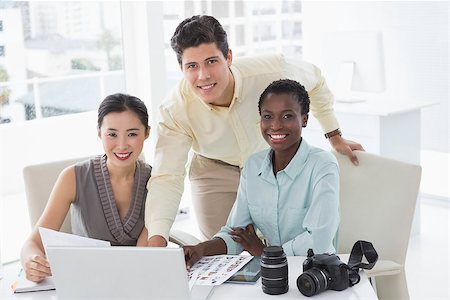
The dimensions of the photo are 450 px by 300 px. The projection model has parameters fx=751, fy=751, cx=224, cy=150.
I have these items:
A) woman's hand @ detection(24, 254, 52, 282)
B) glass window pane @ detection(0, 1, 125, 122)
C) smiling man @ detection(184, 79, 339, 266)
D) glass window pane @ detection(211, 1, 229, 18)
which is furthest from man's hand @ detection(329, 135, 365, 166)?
glass window pane @ detection(211, 1, 229, 18)

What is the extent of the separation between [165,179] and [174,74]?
6.82 ft

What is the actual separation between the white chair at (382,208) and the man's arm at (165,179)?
1.71 ft

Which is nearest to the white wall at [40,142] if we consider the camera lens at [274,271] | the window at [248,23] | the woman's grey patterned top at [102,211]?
the window at [248,23]

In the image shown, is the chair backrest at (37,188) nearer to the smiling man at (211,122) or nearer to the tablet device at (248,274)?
the smiling man at (211,122)

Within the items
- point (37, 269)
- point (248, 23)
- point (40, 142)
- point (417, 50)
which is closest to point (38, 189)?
point (37, 269)

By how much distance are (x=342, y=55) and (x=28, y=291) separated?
277 cm

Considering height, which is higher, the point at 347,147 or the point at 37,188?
the point at 347,147

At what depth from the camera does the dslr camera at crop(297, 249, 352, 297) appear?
1702 mm

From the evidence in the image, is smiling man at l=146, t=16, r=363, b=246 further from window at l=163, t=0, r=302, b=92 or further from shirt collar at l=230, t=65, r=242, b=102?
window at l=163, t=0, r=302, b=92

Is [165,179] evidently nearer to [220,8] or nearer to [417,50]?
[220,8]

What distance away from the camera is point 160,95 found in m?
4.24

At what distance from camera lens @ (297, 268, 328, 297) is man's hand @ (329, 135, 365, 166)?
0.77m

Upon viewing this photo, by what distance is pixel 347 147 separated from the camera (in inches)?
96.7

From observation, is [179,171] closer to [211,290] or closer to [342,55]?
[211,290]
